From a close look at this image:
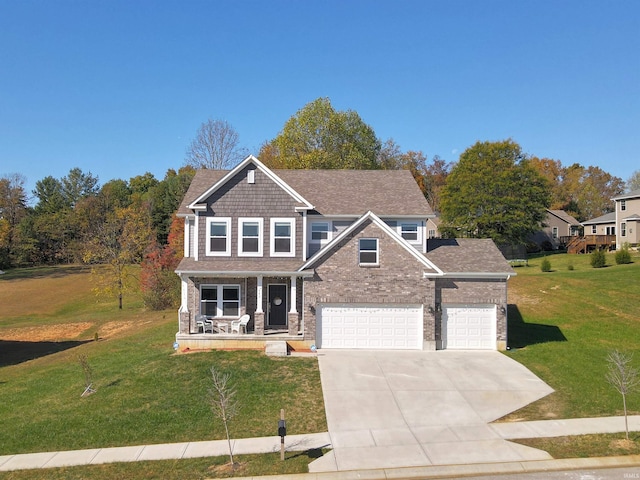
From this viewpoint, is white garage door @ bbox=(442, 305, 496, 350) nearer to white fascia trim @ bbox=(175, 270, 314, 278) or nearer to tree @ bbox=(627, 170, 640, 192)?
white fascia trim @ bbox=(175, 270, 314, 278)

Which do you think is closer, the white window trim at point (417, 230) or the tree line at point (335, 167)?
the white window trim at point (417, 230)

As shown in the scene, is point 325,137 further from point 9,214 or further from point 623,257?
point 9,214

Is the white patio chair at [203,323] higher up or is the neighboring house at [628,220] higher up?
the neighboring house at [628,220]

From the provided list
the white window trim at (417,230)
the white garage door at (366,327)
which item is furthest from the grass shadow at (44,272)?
the white window trim at (417,230)

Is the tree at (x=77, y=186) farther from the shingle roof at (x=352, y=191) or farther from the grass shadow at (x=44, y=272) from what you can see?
the shingle roof at (x=352, y=191)

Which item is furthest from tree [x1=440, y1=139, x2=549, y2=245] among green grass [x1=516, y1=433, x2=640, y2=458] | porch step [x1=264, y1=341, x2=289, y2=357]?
green grass [x1=516, y1=433, x2=640, y2=458]

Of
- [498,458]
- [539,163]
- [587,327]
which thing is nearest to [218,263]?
[498,458]
